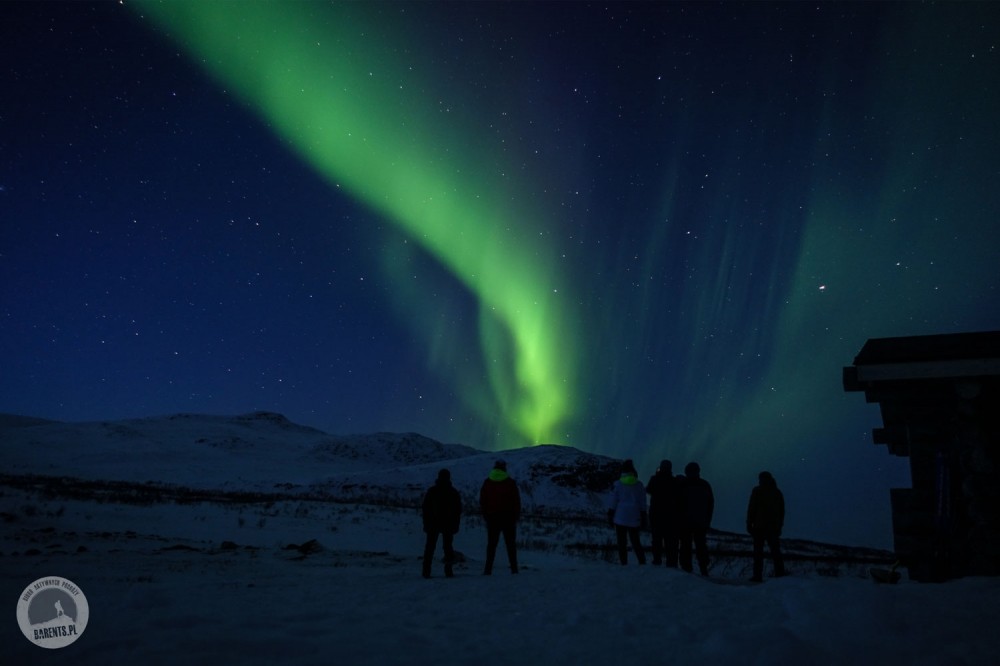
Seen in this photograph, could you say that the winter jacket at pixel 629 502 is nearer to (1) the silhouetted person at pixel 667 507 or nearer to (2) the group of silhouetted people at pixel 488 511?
(1) the silhouetted person at pixel 667 507

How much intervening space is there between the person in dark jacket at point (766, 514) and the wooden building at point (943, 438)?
1755 millimetres

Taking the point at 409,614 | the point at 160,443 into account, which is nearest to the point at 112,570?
the point at 409,614

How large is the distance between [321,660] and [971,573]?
30.0 ft

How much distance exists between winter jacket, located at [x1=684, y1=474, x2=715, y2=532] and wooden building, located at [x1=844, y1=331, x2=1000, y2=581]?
283 cm

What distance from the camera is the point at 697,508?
9.52 meters

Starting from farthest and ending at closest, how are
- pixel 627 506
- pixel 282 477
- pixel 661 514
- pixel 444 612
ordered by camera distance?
1. pixel 282 477
2. pixel 627 506
3. pixel 661 514
4. pixel 444 612

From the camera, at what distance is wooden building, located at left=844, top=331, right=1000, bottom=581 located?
805 centimetres

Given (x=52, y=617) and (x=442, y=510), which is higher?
(x=442, y=510)

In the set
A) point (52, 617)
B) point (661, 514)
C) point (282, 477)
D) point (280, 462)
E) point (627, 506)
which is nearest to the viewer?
point (52, 617)

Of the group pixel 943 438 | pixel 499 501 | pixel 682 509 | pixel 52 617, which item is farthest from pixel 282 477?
pixel 943 438

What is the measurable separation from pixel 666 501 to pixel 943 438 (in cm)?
451

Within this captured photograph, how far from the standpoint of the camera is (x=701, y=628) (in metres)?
4.46

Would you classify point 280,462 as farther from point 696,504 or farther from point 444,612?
point 444,612

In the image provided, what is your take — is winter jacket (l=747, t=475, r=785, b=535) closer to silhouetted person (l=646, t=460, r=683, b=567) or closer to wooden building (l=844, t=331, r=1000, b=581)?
silhouetted person (l=646, t=460, r=683, b=567)
